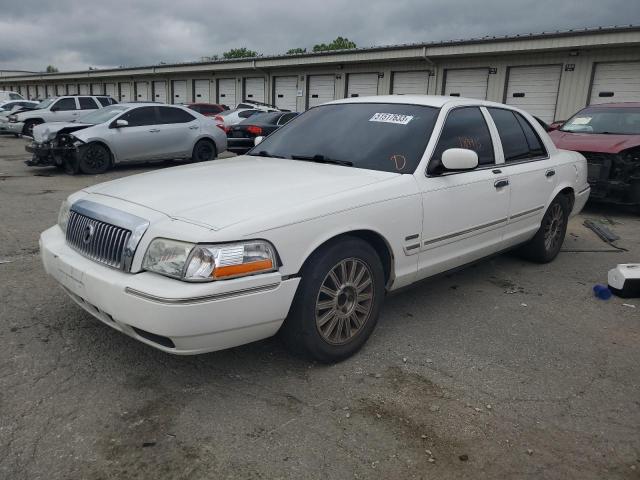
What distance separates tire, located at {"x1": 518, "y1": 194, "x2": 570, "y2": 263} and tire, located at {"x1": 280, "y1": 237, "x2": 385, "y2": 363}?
2527 mm

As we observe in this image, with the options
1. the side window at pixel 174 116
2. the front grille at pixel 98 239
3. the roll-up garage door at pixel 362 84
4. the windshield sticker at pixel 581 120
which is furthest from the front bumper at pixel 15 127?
the front grille at pixel 98 239

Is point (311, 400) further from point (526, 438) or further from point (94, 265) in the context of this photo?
point (94, 265)

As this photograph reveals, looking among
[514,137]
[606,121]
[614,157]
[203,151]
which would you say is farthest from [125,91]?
[514,137]

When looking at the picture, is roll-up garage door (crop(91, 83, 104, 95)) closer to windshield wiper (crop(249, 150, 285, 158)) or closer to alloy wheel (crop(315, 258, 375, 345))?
windshield wiper (crop(249, 150, 285, 158))

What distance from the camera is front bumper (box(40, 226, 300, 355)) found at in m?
2.56

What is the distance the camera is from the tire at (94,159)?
11.4m

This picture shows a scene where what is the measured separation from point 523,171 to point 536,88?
1563cm

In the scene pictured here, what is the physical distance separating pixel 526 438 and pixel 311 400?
1.09 meters

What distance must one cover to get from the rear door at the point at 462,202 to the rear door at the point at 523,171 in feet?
0.58

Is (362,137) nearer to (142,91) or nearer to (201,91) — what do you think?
(201,91)

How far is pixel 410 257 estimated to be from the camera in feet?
11.8

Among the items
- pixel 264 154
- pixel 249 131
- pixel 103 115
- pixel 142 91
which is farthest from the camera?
pixel 142 91

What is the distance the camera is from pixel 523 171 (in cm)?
468

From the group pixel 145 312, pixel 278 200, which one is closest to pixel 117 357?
pixel 145 312
